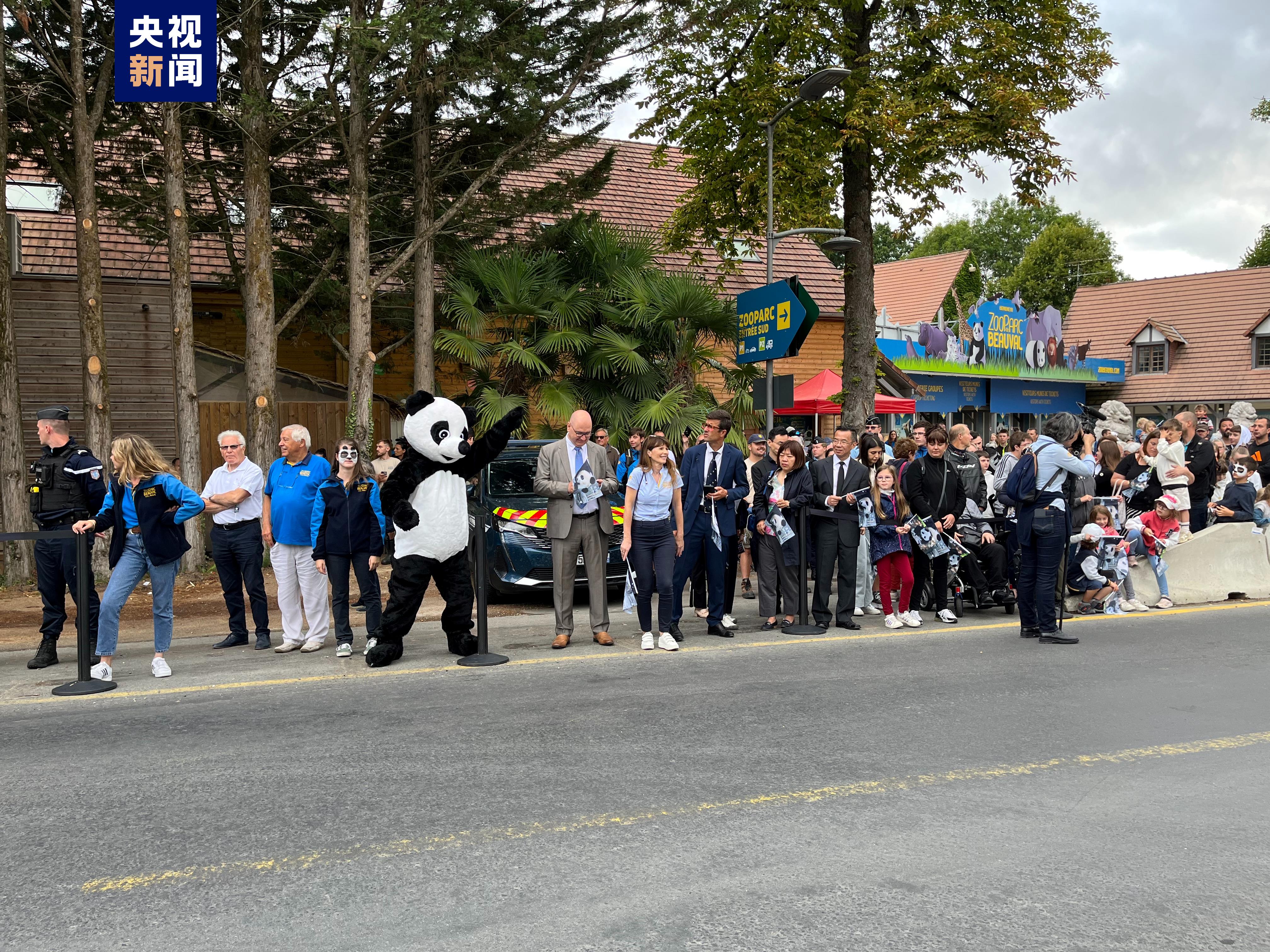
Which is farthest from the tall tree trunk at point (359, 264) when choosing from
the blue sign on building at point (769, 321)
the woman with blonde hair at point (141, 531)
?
the woman with blonde hair at point (141, 531)

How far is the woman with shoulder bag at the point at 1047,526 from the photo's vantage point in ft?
29.5

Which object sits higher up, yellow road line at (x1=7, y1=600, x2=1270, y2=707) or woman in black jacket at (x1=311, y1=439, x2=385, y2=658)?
woman in black jacket at (x1=311, y1=439, x2=385, y2=658)

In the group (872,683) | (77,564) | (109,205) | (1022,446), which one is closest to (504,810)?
(872,683)

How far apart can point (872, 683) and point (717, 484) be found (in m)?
2.73

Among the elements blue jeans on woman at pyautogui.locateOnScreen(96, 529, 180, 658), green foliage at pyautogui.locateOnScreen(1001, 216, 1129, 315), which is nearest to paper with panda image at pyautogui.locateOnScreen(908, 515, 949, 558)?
blue jeans on woman at pyautogui.locateOnScreen(96, 529, 180, 658)

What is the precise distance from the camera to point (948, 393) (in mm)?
32031

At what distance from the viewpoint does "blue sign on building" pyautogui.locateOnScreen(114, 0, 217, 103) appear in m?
12.2

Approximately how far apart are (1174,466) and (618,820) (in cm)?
947

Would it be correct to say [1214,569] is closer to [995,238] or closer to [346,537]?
[346,537]

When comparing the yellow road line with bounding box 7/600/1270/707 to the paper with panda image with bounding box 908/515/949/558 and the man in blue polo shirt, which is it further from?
the man in blue polo shirt

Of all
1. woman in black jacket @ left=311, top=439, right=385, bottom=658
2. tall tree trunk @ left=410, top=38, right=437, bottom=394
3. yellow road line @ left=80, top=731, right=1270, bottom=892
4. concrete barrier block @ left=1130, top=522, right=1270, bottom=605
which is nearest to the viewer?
yellow road line @ left=80, top=731, right=1270, bottom=892

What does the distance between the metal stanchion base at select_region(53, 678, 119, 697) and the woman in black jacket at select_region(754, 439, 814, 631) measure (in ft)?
17.5

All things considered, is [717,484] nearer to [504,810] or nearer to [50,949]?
[504,810]

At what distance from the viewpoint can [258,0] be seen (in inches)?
506
